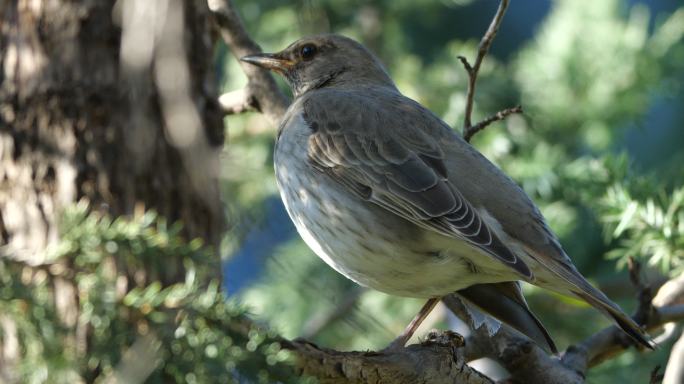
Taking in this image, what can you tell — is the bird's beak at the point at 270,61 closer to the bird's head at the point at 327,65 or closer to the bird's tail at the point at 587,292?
the bird's head at the point at 327,65

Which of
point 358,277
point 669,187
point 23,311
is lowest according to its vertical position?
point 669,187

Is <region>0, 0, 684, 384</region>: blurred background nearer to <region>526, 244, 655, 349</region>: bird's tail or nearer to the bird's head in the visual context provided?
the bird's head

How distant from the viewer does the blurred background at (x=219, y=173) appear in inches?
77.9

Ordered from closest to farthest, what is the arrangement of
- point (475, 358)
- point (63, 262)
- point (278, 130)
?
point (63, 262) < point (475, 358) < point (278, 130)

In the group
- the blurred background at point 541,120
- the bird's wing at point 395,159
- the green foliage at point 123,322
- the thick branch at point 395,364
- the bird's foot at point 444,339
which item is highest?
the green foliage at point 123,322

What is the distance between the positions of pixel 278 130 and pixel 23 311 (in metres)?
2.32

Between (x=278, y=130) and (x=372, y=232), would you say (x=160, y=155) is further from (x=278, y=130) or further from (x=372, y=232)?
(x=372, y=232)

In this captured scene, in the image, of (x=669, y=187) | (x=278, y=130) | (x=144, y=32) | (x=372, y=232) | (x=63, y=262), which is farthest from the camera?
(x=669, y=187)

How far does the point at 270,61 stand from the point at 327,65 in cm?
39

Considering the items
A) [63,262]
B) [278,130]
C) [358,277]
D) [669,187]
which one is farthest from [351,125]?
[669,187]

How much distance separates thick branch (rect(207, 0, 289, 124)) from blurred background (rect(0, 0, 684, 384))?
0.74 feet

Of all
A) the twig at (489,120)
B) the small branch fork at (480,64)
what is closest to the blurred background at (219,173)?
the small branch fork at (480,64)

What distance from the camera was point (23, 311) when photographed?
6.26 ft

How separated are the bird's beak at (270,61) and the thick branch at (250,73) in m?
0.03
